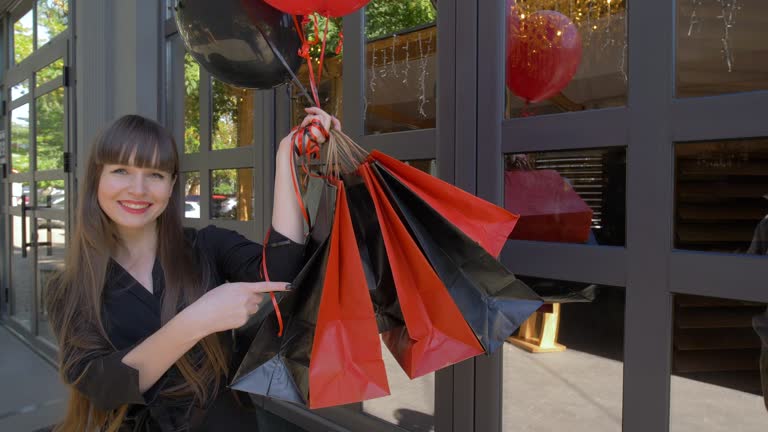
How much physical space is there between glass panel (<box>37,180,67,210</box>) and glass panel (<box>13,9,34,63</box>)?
1.35 m

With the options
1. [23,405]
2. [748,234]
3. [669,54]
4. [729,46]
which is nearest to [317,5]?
[669,54]

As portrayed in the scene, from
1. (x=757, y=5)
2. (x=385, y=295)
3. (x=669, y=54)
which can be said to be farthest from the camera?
(x=669, y=54)

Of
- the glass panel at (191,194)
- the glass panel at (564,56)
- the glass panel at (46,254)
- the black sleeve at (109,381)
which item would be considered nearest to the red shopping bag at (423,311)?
the black sleeve at (109,381)

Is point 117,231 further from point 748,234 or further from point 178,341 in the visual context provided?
point 748,234

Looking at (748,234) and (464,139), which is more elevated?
(464,139)

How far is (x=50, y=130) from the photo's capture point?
4133mm

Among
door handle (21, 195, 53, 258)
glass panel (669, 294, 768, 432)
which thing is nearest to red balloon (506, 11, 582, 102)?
glass panel (669, 294, 768, 432)

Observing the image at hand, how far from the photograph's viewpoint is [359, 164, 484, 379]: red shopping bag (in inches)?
39.1

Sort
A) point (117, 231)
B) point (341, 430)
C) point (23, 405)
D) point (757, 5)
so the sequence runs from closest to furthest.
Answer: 1. point (757, 5)
2. point (117, 231)
3. point (341, 430)
4. point (23, 405)

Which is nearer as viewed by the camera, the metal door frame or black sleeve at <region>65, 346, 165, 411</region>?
black sleeve at <region>65, 346, 165, 411</region>

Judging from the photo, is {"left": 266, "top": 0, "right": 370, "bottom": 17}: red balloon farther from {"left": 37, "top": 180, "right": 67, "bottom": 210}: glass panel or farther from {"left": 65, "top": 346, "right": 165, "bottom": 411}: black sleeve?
{"left": 37, "top": 180, "right": 67, "bottom": 210}: glass panel

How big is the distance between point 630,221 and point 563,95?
441mm

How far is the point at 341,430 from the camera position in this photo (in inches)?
87.3

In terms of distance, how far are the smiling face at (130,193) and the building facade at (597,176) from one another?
1.71 ft
